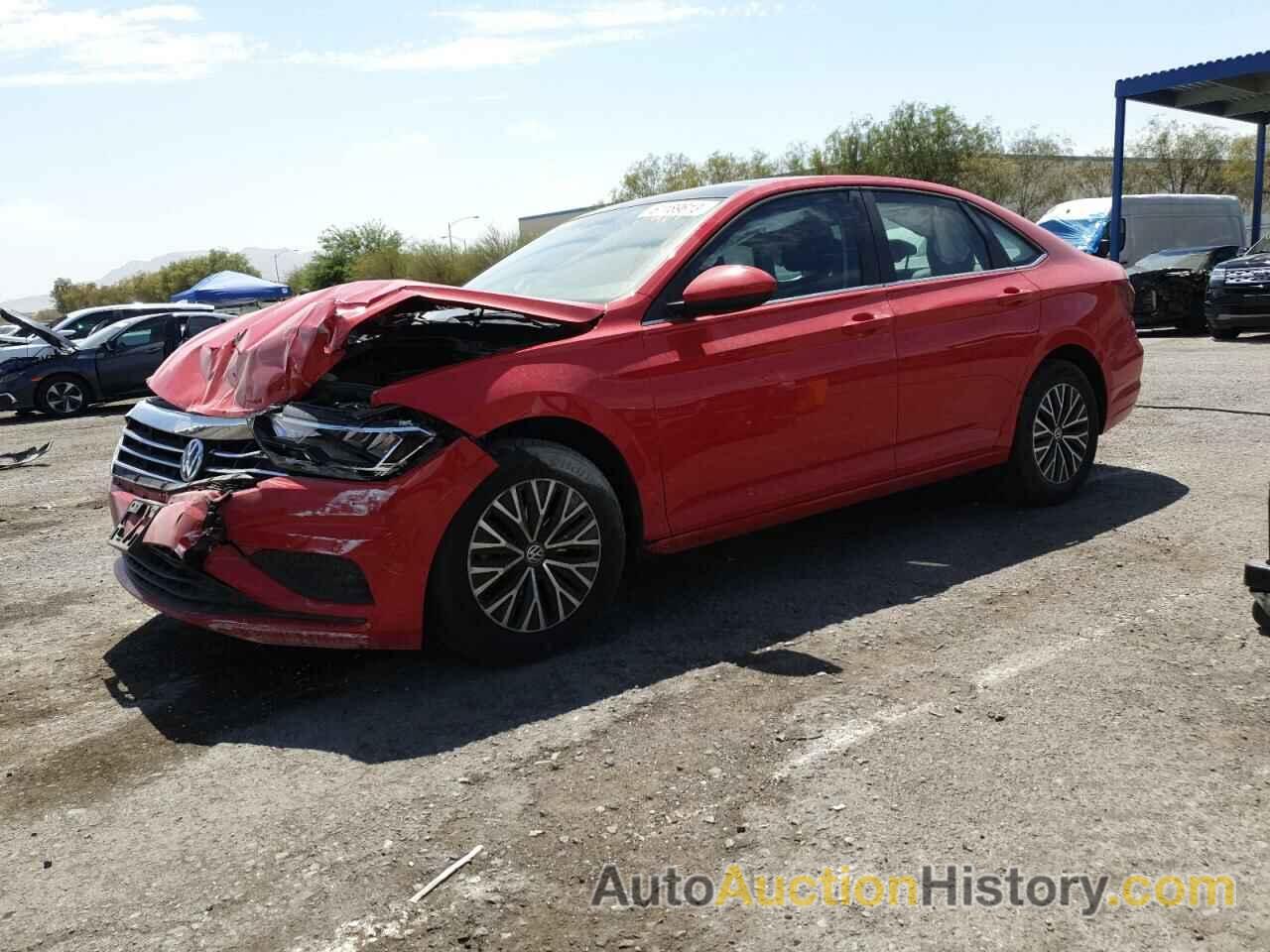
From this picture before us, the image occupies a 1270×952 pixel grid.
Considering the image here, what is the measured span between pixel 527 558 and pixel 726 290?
4.07 feet

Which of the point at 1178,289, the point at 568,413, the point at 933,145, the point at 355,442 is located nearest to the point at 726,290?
the point at 568,413

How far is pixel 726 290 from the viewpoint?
165 inches

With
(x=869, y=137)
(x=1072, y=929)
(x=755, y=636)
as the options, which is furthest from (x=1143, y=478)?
(x=869, y=137)

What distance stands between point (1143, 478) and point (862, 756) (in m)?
3.95

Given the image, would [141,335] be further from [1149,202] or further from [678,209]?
[1149,202]

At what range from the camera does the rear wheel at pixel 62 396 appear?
1506 centimetres

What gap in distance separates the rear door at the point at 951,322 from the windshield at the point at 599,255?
1018 millimetres

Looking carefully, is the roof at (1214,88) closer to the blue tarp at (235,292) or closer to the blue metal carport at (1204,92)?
the blue metal carport at (1204,92)

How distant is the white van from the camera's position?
72.3 ft

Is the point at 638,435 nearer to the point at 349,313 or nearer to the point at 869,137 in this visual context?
the point at 349,313

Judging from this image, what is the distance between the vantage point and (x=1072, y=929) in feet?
7.80

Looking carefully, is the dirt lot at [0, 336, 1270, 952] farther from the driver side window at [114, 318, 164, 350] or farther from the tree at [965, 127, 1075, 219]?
the tree at [965, 127, 1075, 219]

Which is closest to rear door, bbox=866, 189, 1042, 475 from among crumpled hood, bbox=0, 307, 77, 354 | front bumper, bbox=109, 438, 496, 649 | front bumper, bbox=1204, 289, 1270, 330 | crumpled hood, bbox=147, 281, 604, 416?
crumpled hood, bbox=147, 281, 604, 416

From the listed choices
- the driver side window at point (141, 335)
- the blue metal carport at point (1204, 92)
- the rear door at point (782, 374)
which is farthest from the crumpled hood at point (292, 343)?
the blue metal carport at point (1204, 92)
